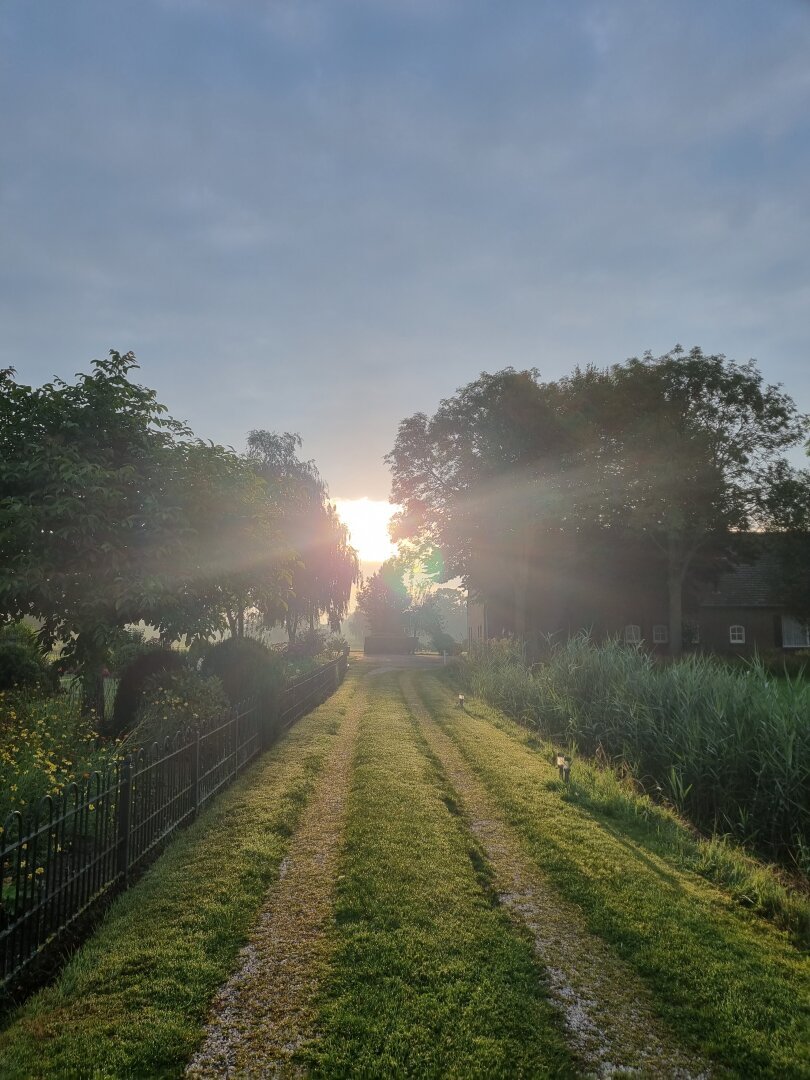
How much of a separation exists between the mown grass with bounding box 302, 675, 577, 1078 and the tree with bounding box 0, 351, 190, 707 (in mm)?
5790

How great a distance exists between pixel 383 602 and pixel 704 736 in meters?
48.6

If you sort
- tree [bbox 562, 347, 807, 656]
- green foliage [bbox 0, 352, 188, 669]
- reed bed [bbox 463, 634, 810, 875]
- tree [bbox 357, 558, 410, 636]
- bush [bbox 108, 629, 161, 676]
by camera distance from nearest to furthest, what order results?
reed bed [bbox 463, 634, 810, 875]
green foliage [bbox 0, 352, 188, 669]
bush [bbox 108, 629, 161, 676]
tree [bbox 562, 347, 807, 656]
tree [bbox 357, 558, 410, 636]

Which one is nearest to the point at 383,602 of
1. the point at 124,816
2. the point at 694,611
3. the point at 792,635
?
the point at 694,611

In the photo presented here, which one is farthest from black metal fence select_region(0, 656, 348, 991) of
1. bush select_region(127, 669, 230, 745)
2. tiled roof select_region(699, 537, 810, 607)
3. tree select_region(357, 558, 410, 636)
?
tree select_region(357, 558, 410, 636)

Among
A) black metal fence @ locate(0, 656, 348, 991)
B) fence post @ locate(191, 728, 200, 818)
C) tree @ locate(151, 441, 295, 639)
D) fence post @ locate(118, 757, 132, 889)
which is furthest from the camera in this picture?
tree @ locate(151, 441, 295, 639)

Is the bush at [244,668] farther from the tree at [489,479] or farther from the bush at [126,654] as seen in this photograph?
the tree at [489,479]

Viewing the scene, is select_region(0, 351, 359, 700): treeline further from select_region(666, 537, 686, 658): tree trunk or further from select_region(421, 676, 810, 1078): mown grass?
select_region(666, 537, 686, 658): tree trunk

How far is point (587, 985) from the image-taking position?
14.3ft

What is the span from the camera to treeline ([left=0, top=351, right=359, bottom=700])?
959 cm

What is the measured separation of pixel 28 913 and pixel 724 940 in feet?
17.9

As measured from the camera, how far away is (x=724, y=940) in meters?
4.99

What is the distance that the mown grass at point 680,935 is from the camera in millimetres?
3826

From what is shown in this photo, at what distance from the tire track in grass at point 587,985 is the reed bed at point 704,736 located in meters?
3.18

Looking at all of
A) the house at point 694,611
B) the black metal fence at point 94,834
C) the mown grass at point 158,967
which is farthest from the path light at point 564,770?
the house at point 694,611
